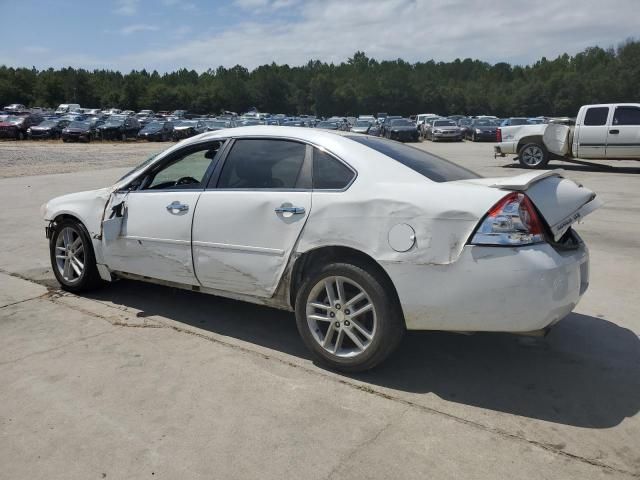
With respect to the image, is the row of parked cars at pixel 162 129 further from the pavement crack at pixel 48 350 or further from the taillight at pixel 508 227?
the taillight at pixel 508 227

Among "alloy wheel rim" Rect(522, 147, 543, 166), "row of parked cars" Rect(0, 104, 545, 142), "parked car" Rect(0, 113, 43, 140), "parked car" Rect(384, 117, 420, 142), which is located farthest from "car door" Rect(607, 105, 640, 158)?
"parked car" Rect(0, 113, 43, 140)

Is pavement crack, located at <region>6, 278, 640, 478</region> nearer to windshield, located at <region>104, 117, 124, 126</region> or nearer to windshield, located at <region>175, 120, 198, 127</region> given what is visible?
windshield, located at <region>175, 120, 198, 127</region>

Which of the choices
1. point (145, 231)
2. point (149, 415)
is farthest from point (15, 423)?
point (145, 231)

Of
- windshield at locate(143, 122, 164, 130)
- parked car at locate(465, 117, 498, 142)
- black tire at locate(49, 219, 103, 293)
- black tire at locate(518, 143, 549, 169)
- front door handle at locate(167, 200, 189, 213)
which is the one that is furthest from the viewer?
windshield at locate(143, 122, 164, 130)

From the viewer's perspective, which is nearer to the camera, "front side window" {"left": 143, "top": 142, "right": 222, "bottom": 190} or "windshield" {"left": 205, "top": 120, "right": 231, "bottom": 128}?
"front side window" {"left": 143, "top": 142, "right": 222, "bottom": 190}

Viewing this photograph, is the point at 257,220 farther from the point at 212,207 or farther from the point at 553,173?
the point at 553,173

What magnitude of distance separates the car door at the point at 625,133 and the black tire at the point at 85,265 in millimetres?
15591

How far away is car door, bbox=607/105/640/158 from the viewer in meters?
16.0

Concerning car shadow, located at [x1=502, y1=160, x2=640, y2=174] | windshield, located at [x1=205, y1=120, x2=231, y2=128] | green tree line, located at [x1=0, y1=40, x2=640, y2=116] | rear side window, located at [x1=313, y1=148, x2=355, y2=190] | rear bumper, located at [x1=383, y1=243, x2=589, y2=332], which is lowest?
car shadow, located at [x1=502, y1=160, x2=640, y2=174]

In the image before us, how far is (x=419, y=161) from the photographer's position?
3986 millimetres

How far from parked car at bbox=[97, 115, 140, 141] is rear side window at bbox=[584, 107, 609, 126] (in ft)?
109

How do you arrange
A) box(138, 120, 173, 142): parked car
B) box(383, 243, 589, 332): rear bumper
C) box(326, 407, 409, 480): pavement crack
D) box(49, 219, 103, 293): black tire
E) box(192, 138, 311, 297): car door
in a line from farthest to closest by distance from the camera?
1. box(138, 120, 173, 142): parked car
2. box(49, 219, 103, 293): black tire
3. box(192, 138, 311, 297): car door
4. box(383, 243, 589, 332): rear bumper
5. box(326, 407, 409, 480): pavement crack

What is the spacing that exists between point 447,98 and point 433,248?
12513 cm

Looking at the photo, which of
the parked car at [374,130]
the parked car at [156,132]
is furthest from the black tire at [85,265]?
the parked car at [156,132]
